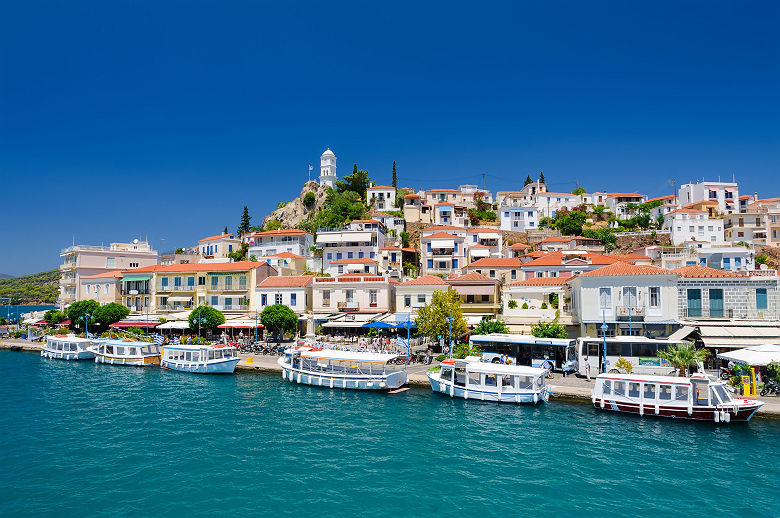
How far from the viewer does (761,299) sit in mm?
34562

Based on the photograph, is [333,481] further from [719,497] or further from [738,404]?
[738,404]

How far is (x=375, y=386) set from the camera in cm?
3139

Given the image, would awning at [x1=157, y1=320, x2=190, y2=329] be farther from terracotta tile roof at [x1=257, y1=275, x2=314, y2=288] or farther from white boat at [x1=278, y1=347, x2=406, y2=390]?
white boat at [x1=278, y1=347, x2=406, y2=390]

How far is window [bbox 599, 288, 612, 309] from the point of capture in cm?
3431

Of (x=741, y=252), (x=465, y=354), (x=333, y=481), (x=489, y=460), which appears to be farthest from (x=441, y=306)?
(x=741, y=252)

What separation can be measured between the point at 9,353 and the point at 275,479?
48508 millimetres

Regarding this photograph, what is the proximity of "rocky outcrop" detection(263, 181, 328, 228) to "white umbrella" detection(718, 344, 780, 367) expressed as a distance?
262 ft

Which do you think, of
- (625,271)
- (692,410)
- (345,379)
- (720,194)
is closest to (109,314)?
(345,379)

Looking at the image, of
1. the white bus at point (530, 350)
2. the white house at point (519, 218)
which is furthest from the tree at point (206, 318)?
the white house at point (519, 218)

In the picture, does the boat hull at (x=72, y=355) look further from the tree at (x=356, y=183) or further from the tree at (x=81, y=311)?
the tree at (x=356, y=183)

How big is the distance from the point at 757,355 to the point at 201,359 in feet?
123

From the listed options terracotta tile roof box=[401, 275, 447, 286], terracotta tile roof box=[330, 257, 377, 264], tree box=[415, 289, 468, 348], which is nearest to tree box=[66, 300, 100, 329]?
terracotta tile roof box=[330, 257, 377, 264]

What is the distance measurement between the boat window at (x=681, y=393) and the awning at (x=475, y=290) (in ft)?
70.2

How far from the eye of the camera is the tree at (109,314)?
51750 mm
